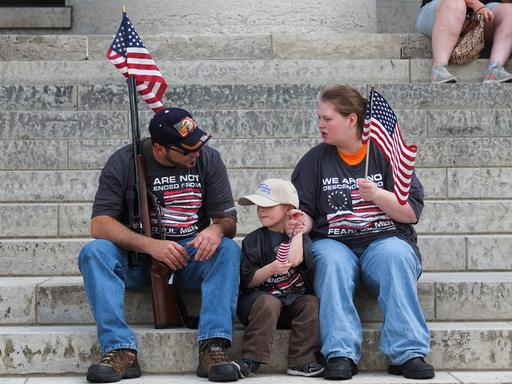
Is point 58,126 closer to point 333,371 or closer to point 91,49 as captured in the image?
point 91,49

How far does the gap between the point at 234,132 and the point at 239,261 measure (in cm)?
224

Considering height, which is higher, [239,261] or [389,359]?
[239,261]

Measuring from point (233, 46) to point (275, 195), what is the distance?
4079 mm

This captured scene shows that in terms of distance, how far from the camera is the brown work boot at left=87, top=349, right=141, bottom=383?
4904 millimetres

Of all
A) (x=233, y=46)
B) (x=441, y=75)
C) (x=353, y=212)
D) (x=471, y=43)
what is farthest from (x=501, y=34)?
(x=353, y=212)

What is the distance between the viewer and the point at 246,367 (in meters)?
5.02

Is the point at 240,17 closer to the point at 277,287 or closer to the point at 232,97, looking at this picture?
the point at 232,97

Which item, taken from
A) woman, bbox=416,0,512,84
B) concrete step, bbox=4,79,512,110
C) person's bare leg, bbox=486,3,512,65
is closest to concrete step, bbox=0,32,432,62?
woman, bbox=416,0,512,84

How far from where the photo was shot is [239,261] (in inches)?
206

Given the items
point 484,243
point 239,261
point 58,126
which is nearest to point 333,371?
point 239,261

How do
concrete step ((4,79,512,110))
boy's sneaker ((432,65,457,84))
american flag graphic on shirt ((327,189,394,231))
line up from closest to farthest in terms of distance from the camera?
american flag graphic on shirt ((327,189,394,231))
concrete step ((4,79,512,110))
boy's sneaker ((432,65,457,84))

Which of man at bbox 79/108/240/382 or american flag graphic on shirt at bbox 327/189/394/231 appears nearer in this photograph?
man at bbox 79/108/240/382

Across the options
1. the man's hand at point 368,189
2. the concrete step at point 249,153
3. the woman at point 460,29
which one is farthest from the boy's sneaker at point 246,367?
the woman at point 460,29

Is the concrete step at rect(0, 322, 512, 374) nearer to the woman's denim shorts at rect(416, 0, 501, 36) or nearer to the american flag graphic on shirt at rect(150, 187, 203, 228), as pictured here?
the american flag graphic on shirt at rect(150, 187, 203, 228)
